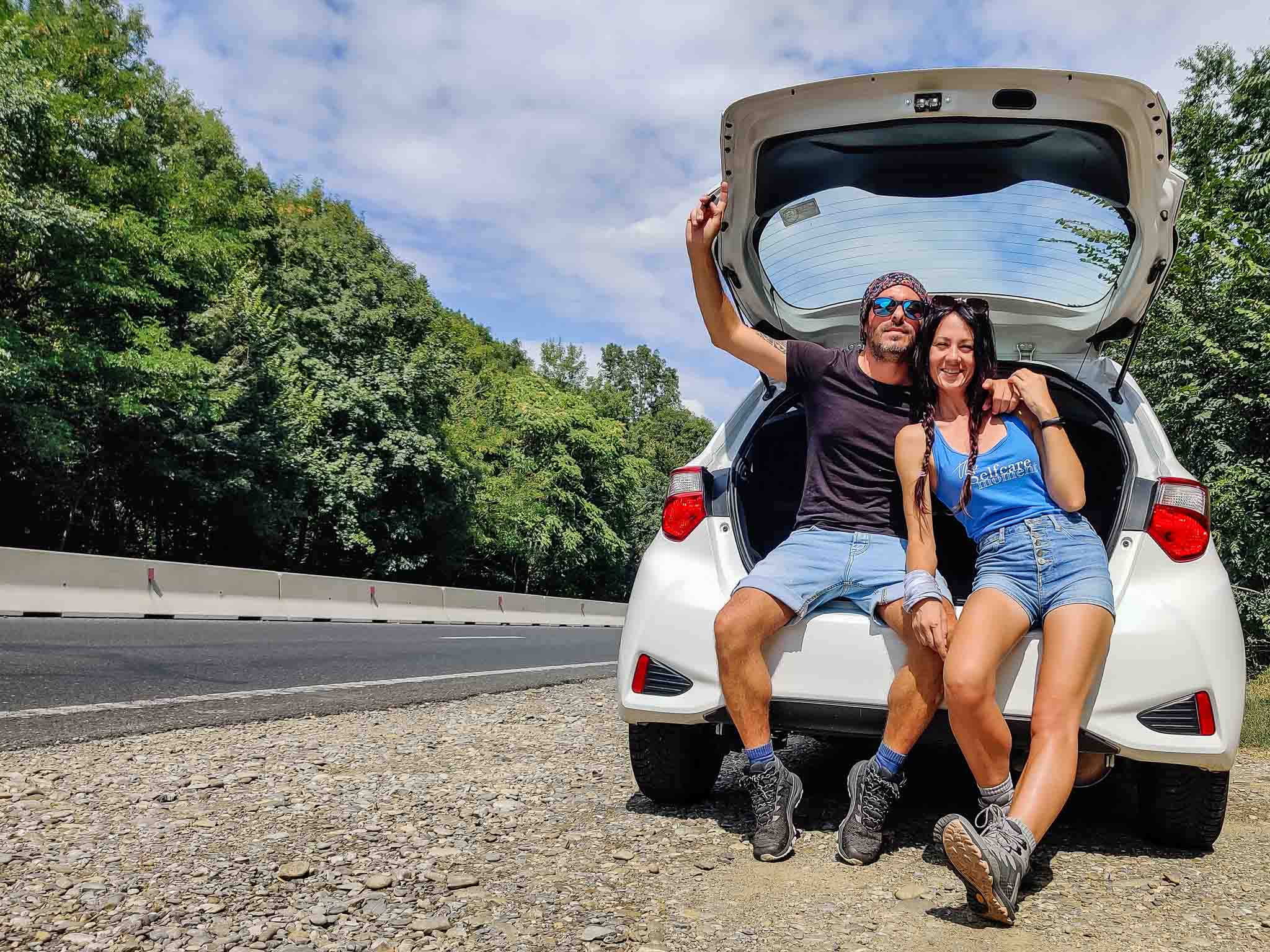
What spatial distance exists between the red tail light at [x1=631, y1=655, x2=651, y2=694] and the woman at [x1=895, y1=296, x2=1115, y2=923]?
2.99ft

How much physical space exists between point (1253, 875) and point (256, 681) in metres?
6.17

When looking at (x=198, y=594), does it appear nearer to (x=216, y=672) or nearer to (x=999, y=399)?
(x=216, y=672)

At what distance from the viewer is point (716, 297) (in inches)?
143

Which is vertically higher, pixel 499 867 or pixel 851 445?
pixel 851 445

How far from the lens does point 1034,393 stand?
3.13m

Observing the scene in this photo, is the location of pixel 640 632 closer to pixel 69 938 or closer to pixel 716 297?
pixel 716 297

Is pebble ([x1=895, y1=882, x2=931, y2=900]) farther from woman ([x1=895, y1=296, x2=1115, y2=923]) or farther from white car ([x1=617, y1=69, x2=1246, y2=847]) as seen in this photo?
white car ([x1=617, y1=69, x2=1246, y2=847])

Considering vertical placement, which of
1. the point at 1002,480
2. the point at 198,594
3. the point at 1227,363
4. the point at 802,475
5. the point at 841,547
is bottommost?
the point at 198,594

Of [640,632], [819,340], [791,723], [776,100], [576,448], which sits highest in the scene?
[576,448]

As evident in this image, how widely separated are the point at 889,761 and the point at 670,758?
847 millimetres

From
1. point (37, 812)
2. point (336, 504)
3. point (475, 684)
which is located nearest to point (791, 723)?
point (37, 812)

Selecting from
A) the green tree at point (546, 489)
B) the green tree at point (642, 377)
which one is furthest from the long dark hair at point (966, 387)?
the green tree at point (642, 377)

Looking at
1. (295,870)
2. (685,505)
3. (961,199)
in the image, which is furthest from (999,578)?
(295,870)

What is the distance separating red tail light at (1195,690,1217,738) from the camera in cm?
288
